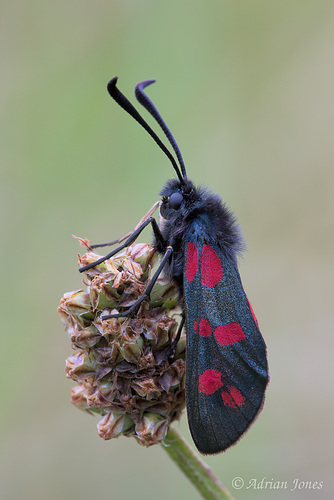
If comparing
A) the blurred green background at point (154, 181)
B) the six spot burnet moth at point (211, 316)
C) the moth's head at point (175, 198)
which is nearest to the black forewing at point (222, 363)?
the six spot burnet moth at point (211, 316)

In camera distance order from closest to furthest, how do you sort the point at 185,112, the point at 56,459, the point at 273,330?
the point at 56,459 < the point at 273,330 < the point at 185,112

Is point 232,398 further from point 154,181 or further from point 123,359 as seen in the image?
point 154,181

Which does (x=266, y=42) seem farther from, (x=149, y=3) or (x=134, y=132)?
(x=134, y=132)

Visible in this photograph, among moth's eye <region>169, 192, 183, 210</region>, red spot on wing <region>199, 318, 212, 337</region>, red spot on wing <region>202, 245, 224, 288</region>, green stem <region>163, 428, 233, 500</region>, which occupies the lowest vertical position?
green stem <region>163, 428, 233, 500</region>

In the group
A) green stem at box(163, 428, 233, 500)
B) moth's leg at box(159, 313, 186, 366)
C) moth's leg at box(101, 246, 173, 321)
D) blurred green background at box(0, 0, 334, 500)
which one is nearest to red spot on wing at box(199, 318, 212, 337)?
moth's leg at box(159, 313, 186, 366)

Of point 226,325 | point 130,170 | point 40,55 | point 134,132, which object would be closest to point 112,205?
point 130,170

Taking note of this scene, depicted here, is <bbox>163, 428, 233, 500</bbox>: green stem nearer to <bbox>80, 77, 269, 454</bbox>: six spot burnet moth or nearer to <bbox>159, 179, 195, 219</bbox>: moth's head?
<bbox>80, 77, 269, 454</bbox>: six spot burnet moth
